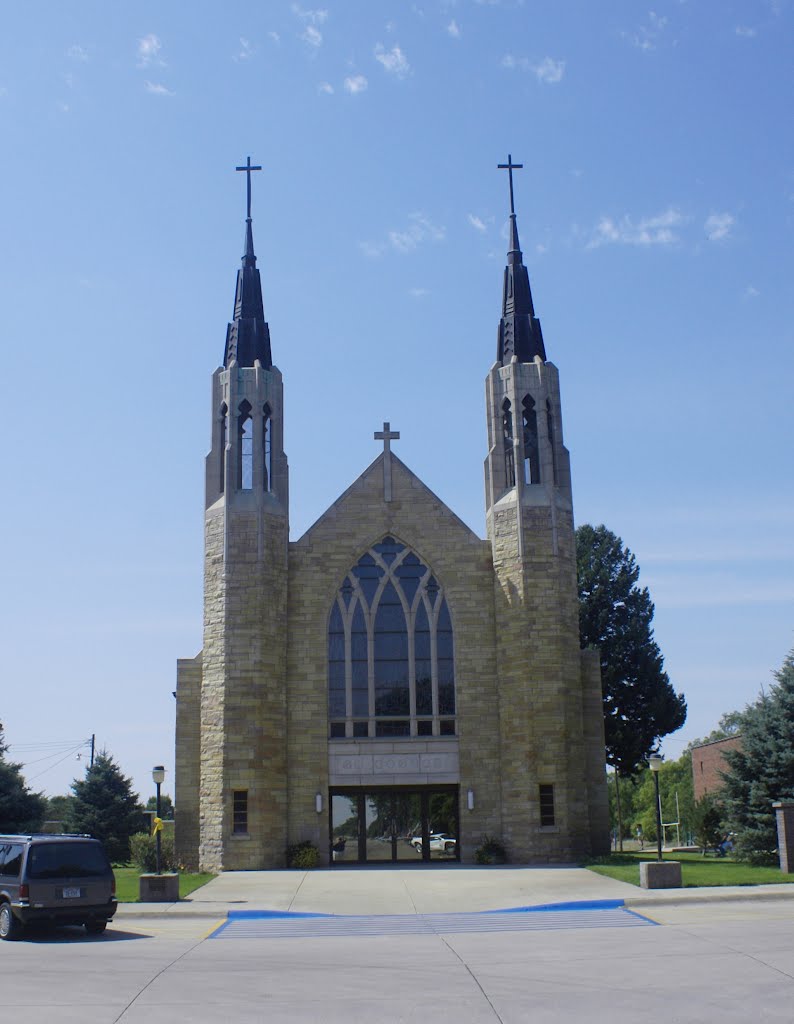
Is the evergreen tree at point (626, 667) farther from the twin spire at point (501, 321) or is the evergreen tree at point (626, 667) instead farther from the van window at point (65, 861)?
the van window at point (65, 861)

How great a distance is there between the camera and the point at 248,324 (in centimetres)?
3312

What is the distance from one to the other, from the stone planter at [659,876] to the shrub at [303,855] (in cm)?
1055

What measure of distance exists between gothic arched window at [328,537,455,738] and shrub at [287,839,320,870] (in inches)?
117

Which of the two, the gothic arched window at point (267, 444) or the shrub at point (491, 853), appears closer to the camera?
the shrub at point (491, 853)

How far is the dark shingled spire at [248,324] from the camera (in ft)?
107

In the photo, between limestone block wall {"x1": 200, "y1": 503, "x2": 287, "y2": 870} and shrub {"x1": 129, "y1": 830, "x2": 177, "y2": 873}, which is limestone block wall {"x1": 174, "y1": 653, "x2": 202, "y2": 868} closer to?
shrub {"x1": 129, "y1": 830, "x2": 177, "y2": 873}

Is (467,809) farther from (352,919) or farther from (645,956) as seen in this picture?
(645,956)

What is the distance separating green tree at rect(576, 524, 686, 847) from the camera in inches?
1694

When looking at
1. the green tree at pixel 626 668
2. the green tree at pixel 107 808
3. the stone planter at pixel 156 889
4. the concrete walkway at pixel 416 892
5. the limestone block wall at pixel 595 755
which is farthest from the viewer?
the green tree at pixel 626 668

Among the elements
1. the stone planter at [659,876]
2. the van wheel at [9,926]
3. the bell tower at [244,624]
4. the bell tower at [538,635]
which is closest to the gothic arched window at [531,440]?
the bell tower at [538,635]

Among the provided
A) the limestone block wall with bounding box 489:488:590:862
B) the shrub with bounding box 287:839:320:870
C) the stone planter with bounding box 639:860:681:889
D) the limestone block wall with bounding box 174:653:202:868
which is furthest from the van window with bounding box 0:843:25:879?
the limestone block wall with bounding box 489:488:590:862

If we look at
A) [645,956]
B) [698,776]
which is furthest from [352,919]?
[698,776]

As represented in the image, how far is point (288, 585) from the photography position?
30625mm

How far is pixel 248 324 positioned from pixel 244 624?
9.28 m
